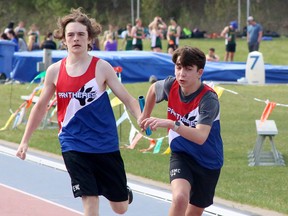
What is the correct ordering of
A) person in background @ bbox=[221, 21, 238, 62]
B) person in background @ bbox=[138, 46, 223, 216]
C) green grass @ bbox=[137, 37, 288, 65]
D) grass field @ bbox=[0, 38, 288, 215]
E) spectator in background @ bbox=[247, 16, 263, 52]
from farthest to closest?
green grass @ bbox=[137, 37, 288, 65]
person in background @ bbox=[221, 21, 238, 62]
spectator in background @ bbox=[247, 16, 263, 52]
grass field @ bbox=[0, 38, 288, 215]
person in background @ bbox=[138, 46, 223, 216]

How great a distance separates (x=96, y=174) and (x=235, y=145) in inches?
302

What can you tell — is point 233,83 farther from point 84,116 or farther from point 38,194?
point 84,116

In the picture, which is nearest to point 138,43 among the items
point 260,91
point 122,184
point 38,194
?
point 260,91

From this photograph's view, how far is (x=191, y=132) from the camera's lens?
677cm

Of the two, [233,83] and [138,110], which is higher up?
[138,110]

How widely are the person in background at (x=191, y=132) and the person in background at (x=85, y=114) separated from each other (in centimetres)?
35

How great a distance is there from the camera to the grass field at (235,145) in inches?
424

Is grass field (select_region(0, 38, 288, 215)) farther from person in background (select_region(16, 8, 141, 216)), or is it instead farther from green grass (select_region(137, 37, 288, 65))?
green grass (select_region(137, 37, 288, 65))

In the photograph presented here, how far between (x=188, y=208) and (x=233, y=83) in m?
19.7

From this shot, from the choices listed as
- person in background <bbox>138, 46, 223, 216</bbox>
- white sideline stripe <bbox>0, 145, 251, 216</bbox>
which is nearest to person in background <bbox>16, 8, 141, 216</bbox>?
person in background <bbox>138, 46, 223, 216</bbox>

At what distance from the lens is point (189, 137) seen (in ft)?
22.3

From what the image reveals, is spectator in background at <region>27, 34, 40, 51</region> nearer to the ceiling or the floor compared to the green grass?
nearer to the ceiling

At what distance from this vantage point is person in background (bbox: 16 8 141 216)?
7.34 m

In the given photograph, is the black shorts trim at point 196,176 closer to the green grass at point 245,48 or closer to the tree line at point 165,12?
the green grass at point 245,48
